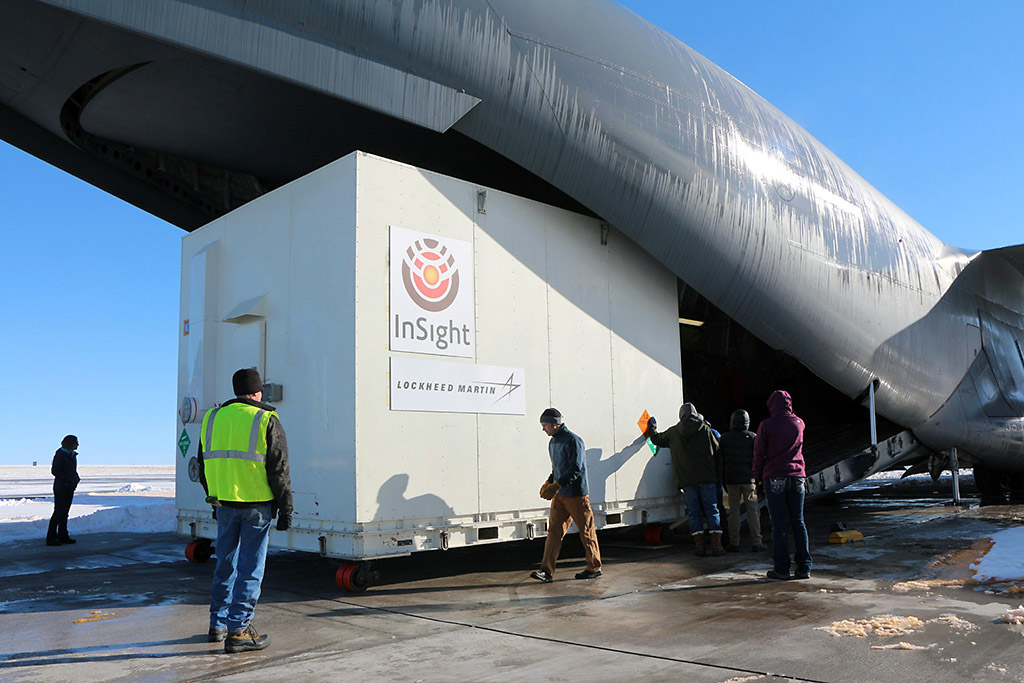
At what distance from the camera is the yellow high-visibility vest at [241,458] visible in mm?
4824

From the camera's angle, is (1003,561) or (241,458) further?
(1003,561)

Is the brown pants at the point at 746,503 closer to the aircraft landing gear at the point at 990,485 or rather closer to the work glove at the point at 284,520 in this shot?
the work glove at the point at 284,520

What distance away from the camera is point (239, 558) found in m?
4.86

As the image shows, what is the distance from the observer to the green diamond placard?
8.25 m

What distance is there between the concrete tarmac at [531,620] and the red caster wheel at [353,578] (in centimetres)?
10

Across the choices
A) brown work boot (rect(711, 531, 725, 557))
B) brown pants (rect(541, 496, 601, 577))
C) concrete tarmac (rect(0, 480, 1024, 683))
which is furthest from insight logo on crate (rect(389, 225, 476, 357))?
brown work boot (rect(711, 531, 725, 557))

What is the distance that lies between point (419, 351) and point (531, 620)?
256cm

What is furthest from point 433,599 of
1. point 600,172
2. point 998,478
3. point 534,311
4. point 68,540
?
point 998,478

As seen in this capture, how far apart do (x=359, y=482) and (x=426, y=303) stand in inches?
67.7

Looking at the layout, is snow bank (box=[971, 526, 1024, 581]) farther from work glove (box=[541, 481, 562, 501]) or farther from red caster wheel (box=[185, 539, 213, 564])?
red caster wheel (box=[185, 539, 213, 564])

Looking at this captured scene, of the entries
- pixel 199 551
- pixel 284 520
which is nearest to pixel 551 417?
pixel 284 520

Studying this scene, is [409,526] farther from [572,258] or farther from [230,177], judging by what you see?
[230,177]

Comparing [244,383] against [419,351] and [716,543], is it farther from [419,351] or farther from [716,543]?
[716,543]

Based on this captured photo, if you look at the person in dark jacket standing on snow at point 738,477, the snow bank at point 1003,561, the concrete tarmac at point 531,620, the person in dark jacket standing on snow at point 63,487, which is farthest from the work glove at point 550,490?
the person in dark jacket standing on snow at point 63,487
